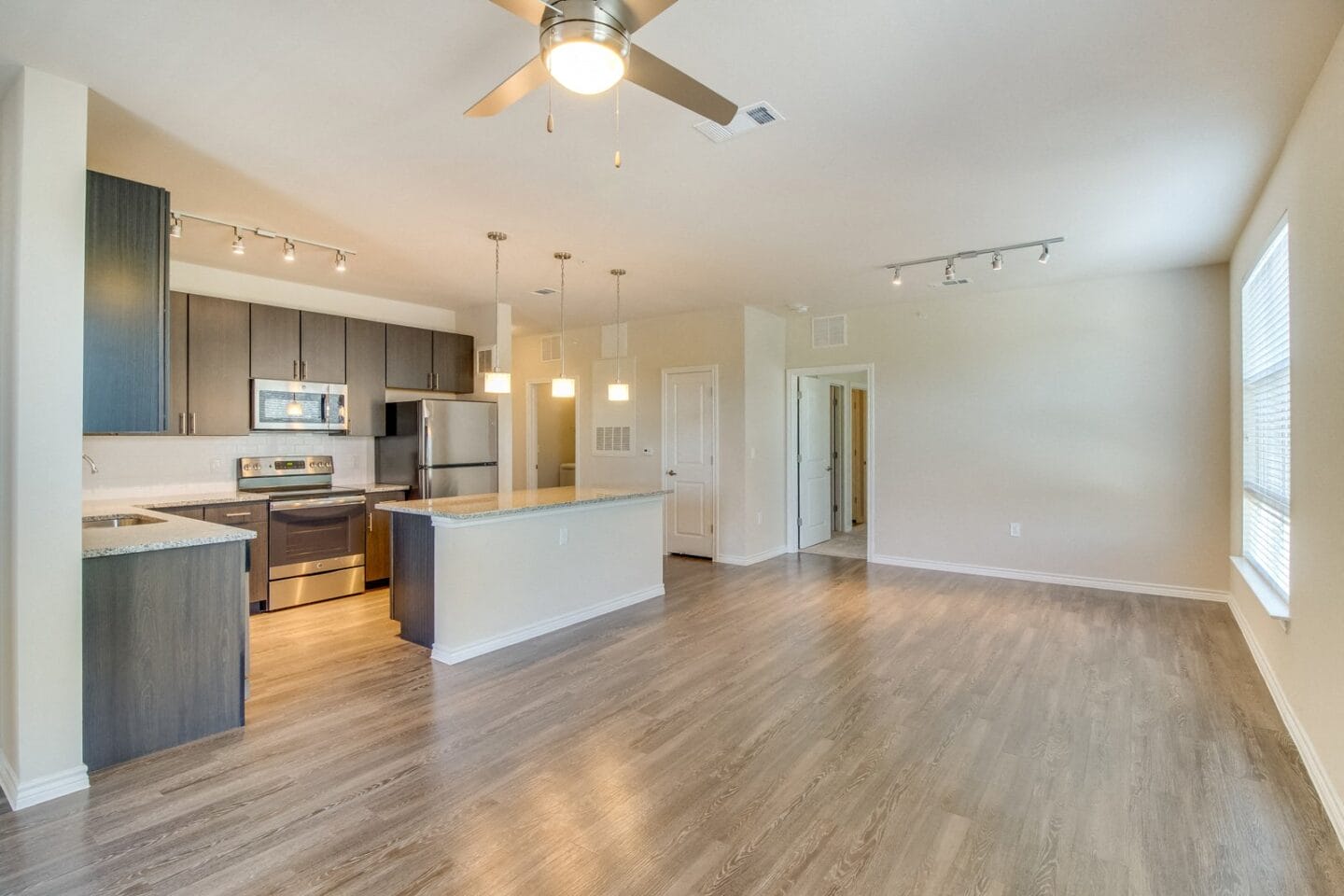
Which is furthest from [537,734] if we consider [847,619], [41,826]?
[847,619]

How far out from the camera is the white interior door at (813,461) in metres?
7.06

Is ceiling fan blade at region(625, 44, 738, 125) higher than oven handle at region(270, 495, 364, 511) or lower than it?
higher

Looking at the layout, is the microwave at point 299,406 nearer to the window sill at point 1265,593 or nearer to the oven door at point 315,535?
the oven door at point 315,535

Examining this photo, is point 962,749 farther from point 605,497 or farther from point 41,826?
point 41,826

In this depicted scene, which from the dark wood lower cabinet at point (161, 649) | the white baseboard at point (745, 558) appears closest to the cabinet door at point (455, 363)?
the white baseboard at point (745, 558)

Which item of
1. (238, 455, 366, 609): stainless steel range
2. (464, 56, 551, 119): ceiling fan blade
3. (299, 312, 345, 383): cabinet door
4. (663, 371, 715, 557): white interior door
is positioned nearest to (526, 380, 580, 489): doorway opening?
(663, 371, 715, 557): white interior door

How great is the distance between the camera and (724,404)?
6465mm

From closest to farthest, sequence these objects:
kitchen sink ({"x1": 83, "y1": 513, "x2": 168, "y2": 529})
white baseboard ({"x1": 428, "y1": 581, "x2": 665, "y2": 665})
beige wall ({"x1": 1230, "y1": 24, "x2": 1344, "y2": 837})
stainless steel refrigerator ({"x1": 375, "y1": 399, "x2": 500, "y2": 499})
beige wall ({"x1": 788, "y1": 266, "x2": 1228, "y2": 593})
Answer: beige wall ({"x1": 1230, "y1": 24, "x2": 1344, "y2": 837}) < kitchen sink ({"x1": 83, "y1": 513, "x2": 168, "y2": 529}) < white baseboard ({"x1": 428, "y1": 581, "x2": 665, "y2": 665}) < beige wall ({"x1": 788, "y1": 266, "x2": 1228, "y2": 593}) < stainless steel refrigerator ({"x1": 375, "y1": 399, "x2": 500, "y2": 499})

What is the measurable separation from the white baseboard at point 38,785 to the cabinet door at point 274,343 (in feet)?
10.5

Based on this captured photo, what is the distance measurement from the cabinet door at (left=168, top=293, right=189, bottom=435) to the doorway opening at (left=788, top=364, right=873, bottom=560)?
5.33 metres

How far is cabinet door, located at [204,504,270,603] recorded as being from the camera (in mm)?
4559

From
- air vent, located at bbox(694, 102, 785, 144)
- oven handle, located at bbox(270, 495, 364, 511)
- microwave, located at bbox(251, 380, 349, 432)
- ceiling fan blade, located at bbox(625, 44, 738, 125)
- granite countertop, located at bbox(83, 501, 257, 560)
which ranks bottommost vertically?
oven handle, located at bbox(270, 495, 364, 511)

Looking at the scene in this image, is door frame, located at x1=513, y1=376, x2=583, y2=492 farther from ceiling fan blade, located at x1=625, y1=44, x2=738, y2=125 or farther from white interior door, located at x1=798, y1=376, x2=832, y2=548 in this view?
ceiling fan blade, located at x1=625, y1=44, x2=738, y2=125

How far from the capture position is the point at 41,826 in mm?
2129
